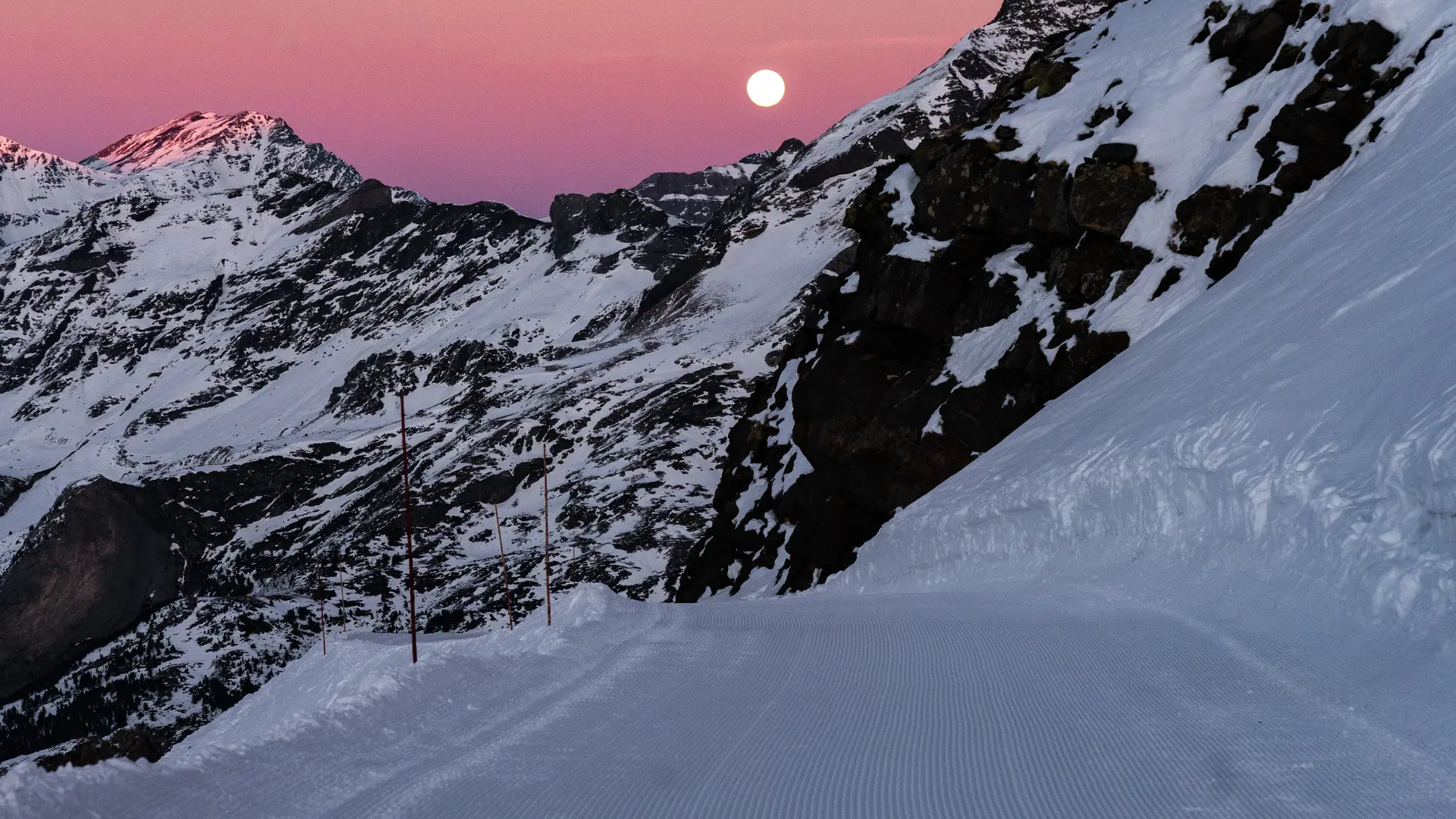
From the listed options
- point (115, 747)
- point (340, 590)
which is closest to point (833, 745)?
point (115, 747)

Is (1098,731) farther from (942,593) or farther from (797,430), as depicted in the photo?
(797,430)

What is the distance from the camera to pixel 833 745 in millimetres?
7965

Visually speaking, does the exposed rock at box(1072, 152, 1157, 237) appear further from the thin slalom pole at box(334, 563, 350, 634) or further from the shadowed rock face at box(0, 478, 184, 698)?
the shadowed rock face at box(0, 478, 184, 698)

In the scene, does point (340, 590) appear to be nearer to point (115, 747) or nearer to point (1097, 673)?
point (115, 747)

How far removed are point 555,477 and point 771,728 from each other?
158436 mm

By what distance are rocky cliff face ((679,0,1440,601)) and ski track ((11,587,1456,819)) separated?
20.9 m

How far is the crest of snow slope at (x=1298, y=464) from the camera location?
9242 millimetres

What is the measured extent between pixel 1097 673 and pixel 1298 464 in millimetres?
4264

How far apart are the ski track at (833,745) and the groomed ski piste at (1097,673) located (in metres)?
0.03

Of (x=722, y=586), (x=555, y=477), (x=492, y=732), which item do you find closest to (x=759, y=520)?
(x=722, y=586)

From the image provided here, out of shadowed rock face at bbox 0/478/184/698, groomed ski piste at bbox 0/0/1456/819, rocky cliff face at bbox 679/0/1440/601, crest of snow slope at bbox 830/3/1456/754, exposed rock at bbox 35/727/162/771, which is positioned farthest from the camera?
shadowed rock face at bbox 0/478/184/698

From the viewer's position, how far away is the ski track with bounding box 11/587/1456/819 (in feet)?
21.9

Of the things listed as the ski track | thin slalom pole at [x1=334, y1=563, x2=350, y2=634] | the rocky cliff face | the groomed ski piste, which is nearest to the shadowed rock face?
thin slalom pole at [x1=334, y1=563, x2=350, y2=634]

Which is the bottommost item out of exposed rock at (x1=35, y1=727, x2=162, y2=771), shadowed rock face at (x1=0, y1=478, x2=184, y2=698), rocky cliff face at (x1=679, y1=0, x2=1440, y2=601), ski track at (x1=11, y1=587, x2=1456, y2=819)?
ski track at (x1=11, y1=587, x2=1456, y2=819)
